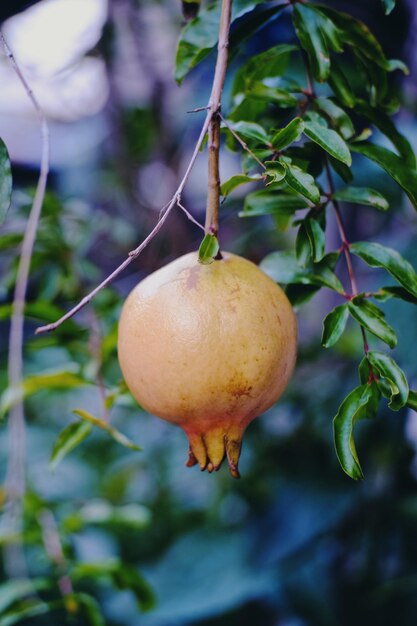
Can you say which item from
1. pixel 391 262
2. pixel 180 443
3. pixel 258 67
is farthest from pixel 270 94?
pixel 180 443

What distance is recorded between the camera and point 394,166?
50 cm

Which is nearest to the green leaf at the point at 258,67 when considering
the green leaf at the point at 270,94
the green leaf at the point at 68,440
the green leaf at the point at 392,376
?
the green leaf at the point at 270,94

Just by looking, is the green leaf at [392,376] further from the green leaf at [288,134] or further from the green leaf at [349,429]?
the green leaf at [288,134]

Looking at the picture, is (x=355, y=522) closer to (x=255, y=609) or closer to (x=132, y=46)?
(x=255, y=609)

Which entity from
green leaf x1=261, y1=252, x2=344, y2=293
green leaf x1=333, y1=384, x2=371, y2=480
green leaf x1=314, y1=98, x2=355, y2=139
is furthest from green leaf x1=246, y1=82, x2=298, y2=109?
green leaf x1=333, y1=384, x2=371, y2=480

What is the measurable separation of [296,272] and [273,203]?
6 cm

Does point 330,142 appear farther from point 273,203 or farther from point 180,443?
point 180,443

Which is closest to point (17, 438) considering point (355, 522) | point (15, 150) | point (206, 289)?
point (206, 289)

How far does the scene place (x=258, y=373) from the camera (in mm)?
417

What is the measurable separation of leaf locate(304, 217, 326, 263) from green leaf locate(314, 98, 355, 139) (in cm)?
8

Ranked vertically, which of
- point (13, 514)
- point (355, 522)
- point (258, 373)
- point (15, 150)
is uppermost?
point (258, 373)

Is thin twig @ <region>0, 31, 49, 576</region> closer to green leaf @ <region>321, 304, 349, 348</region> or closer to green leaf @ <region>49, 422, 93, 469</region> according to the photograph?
green leaf @ <region>49, 422, 93, 469</region>

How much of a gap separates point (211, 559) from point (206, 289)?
1124 mm

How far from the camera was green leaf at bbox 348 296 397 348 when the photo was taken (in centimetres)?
46
